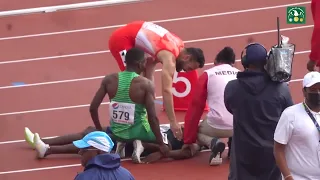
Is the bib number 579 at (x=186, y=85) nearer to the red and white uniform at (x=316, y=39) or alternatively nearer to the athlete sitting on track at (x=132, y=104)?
the athlete sitting on track at (x=132, y=104)

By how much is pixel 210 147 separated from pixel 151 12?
636 centimetres

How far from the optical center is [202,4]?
15.1m

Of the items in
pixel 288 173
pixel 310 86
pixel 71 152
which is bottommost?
pixel 71 152

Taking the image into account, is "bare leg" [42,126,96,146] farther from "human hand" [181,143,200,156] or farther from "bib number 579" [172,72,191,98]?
"bib number 579" [172,72,191,98]

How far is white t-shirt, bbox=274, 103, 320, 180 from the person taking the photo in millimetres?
5949

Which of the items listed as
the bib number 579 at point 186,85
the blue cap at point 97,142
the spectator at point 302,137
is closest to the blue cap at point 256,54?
the spectator at point 302,137

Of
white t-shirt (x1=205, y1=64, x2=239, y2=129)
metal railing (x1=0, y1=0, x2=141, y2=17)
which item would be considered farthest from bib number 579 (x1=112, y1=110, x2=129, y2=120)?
metal railing (x1=0, y1=0, x2=141, y2=17)

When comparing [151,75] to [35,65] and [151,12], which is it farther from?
[151,12]

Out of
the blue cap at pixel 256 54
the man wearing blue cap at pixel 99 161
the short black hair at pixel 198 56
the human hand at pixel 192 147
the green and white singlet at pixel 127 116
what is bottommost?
the human hand at pixel 192 147

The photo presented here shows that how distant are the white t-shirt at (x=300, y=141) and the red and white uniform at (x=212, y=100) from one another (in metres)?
2.63

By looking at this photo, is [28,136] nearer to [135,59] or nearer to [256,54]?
[135,59]

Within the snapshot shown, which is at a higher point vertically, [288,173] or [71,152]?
[288,173]

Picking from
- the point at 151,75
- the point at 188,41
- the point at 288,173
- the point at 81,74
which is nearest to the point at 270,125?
the point at 288,173

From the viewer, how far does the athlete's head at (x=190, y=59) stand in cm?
915
